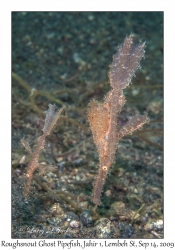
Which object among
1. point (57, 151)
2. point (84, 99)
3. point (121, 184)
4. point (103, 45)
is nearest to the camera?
point (121, 184)

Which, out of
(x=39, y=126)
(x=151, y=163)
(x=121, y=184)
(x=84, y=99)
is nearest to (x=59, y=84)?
(x=84, y=99)

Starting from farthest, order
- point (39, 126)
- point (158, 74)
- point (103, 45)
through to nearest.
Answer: point (103, 45)
point (158, 74)
point (39, 126)

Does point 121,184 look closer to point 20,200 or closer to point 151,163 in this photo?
point 151,163

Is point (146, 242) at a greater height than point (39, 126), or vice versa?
point (39, 126)

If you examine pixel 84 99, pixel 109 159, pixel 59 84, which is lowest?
pixel 109 159

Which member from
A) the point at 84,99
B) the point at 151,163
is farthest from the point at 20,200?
the point at 84,99
